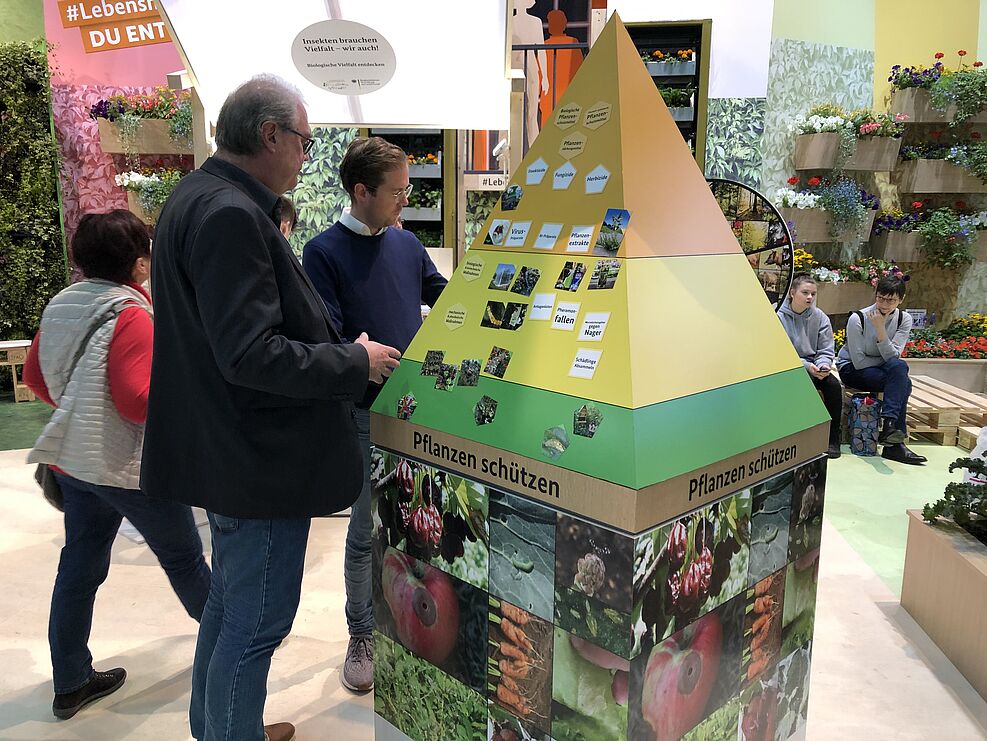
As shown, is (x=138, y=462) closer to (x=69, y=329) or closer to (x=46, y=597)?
(x=69, y=329)

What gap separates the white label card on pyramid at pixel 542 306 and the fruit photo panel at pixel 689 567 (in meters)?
0.46

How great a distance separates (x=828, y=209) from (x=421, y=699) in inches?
280

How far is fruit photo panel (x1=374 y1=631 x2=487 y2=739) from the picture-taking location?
5.54 feet

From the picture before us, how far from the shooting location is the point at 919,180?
25.2 ft

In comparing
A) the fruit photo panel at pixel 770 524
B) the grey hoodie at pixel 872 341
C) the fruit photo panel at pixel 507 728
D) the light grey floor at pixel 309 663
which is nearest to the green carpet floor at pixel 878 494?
the light grey floor at pixel 309 663

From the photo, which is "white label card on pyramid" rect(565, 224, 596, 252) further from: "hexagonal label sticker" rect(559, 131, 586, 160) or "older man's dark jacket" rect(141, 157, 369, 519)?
"older man's dark jacket" rect(141, 157, 369, 519)

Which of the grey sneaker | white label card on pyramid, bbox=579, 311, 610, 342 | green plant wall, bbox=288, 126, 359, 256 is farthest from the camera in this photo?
green plant wall, bbox=288, 126, 359, 256

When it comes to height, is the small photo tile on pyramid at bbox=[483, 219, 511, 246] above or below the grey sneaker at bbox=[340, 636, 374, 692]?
above

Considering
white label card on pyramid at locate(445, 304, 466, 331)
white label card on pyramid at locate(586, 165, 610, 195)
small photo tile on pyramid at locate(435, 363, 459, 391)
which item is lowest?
small photo tile on pyramid at locate(435, 363, 459, 391)

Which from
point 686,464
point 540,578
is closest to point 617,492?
point 686,464

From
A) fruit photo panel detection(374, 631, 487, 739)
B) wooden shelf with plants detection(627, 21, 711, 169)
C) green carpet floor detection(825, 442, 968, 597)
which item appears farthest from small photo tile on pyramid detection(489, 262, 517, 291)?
wooden shelf with plants detection(627, 21, 711, 169)

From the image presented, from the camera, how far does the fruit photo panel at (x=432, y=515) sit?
5.26ft

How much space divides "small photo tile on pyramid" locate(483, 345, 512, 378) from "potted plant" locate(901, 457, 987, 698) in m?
2.03

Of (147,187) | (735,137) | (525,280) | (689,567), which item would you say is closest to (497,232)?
(525,280)
